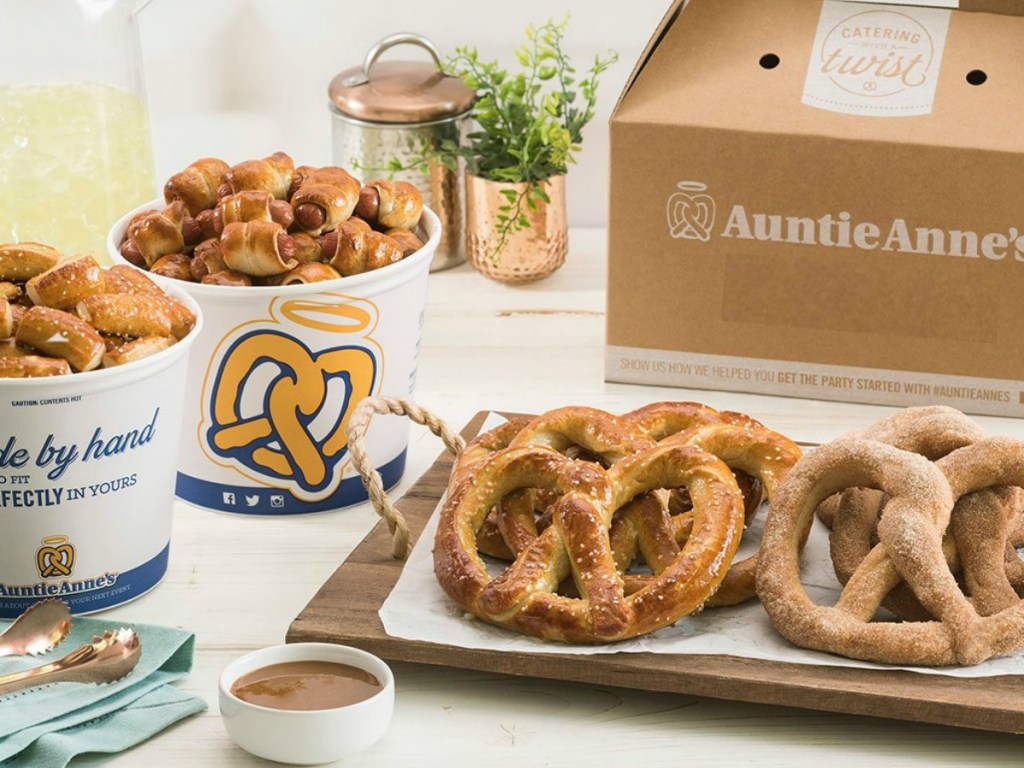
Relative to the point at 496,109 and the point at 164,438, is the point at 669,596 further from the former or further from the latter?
the point at 496,109

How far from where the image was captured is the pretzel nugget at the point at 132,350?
1.00 m

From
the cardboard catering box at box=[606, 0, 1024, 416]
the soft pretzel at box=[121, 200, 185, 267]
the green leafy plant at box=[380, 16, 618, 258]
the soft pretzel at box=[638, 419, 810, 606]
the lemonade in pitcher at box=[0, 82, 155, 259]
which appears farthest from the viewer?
the green leafy plant at box=[380, 16, 618, 258]

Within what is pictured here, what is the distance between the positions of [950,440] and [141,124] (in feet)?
3.29

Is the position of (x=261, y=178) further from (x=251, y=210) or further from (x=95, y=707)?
(x=95, y=707)

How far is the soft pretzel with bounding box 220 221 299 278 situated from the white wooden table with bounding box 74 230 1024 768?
222 millimetres

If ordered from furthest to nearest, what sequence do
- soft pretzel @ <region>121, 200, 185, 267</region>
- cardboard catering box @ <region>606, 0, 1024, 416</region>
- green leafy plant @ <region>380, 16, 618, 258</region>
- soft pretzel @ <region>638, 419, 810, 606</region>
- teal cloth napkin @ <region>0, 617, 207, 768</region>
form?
green leafy plant @ <region>380, 16, 618, 258</region>
cardboard catering box @ <region>606, 0, 1024, 416</region>
soft pretzel @ <region>121, 200, 185, 267</region>
soft pretzel @ <region>638, 419, 810, 606</region>
teal cloth napkin @ <region>0, 617, 207, 768</region>

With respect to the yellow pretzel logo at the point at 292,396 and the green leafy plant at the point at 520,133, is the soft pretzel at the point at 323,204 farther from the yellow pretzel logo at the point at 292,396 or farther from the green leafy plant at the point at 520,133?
the green leafy plant at the point at 520,133

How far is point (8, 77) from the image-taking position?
1643 mm

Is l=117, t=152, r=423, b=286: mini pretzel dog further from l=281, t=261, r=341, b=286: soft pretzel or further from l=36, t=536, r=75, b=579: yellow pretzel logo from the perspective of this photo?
l=36, t=536, r=75, b=579: yellow pretzel logo

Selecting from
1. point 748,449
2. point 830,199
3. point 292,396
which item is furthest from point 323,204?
point 830,199

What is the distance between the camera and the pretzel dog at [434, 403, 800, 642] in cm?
96

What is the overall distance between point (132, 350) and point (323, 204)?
255 mm

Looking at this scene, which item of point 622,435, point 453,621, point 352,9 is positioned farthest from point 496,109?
point 453,621

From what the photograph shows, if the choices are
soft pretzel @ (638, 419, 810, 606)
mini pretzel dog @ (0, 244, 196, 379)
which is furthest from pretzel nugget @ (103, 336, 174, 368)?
soft pretzel @ (638, 419, 810, 606)
